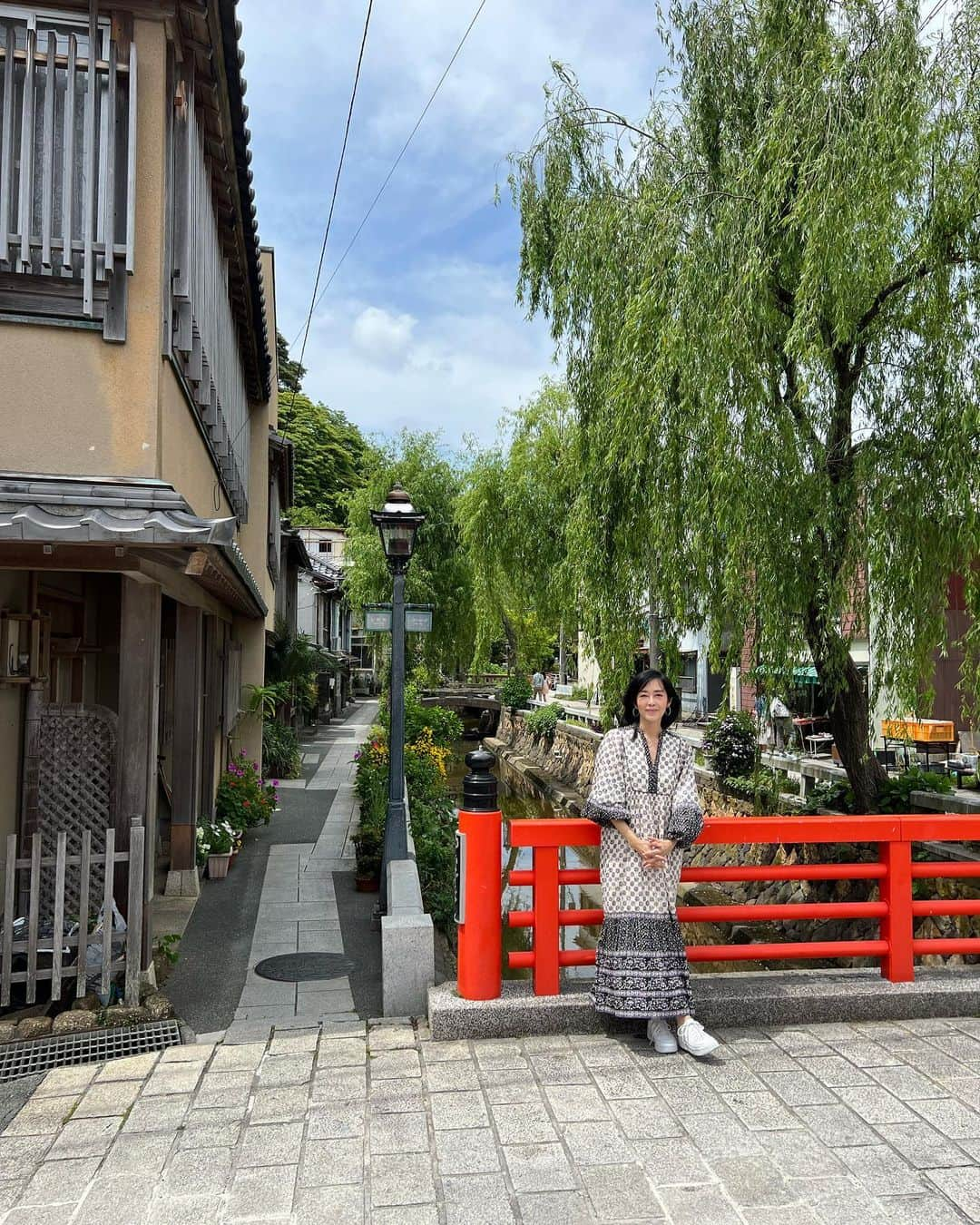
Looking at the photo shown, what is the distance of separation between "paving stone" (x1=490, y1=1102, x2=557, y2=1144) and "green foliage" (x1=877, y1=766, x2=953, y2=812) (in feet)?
19.8

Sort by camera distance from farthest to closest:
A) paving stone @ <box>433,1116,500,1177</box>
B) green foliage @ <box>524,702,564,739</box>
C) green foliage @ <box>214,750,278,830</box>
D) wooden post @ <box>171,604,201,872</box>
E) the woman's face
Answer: green foliage @ <box>524,702,564,739</box>, green foliage @ <box>214,750,278,830</box>, wooden post @ <box>171,604,201,872</box>, the woman's face, paving stone @ <box>433,1116,500,1177</box>

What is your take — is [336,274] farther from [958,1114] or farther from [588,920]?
[958,1114]

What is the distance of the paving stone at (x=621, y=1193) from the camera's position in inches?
106

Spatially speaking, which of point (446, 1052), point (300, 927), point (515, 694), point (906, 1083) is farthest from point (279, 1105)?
point (515, 694)

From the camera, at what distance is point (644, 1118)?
129 inches

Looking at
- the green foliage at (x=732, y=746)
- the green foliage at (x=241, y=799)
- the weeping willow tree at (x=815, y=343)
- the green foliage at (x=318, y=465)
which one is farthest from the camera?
the green foliage at (x=318, y=465)

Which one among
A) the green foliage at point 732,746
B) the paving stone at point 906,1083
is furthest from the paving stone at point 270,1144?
the green foliage at point 732,746

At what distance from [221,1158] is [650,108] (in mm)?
9235

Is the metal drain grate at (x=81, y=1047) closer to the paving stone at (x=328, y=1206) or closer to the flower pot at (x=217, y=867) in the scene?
the paving stone at (x=328, y=1206)

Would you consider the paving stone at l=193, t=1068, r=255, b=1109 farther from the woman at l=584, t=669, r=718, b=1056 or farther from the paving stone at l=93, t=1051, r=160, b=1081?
the woman at l=584, t=669, r=718, b=1056

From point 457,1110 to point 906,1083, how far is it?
189 centimetres

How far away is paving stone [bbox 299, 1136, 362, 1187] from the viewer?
2887 millimetres

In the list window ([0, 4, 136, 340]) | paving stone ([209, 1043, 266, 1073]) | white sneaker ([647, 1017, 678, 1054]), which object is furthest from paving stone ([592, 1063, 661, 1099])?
window ([0, 4, 136, 340])

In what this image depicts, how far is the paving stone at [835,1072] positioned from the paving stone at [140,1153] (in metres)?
2.62
